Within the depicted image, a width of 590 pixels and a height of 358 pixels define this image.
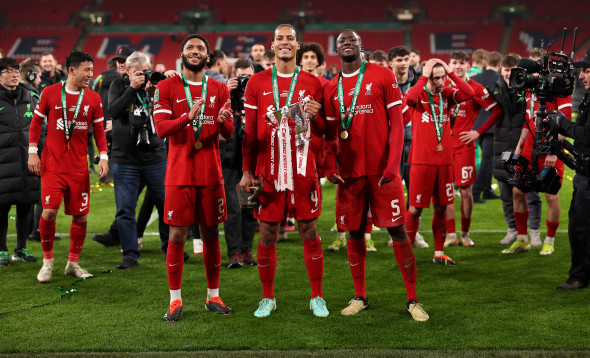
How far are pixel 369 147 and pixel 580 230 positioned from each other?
7.30ft

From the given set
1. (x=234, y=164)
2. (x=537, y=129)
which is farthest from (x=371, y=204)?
(x=234, y=164)

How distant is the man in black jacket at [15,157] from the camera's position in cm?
688

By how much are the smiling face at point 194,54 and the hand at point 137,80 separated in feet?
4.01

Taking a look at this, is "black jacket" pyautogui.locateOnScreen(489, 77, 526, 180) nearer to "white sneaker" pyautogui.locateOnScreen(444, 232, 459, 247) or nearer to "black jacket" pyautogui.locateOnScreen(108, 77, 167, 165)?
"white sneaker" pyautogui.locateOnScreen(444, 232, 459, 247)

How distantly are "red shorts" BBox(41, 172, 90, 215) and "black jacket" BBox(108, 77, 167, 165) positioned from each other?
58cm

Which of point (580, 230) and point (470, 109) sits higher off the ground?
point (470, 109)

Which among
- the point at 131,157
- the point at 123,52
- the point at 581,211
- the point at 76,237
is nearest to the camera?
the point at 581,211

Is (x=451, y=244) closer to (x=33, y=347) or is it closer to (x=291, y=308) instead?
(x=291, y=308)

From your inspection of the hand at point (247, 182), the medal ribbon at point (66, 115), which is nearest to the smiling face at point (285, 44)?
the hand at point (247, 182)

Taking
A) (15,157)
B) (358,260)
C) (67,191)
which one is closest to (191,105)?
(358,260)

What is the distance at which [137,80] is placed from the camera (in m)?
6.04

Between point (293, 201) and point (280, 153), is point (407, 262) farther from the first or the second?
point (280, 153)

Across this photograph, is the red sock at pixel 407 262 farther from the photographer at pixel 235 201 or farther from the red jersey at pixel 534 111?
the red jersey at pixel 534 111

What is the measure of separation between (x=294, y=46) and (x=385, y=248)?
11.7 ft
